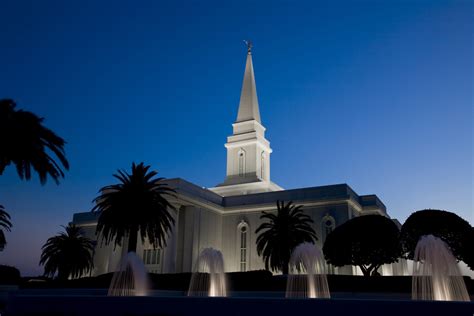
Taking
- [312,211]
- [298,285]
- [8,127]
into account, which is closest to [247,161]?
[312,211]

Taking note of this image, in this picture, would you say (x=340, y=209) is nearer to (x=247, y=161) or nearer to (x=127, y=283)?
(x=247, y=161)

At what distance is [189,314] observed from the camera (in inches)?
418

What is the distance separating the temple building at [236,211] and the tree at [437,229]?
877 centimetres

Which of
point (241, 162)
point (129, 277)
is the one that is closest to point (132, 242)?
point (129, 277)

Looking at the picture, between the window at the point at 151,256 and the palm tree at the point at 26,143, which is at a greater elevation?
the palm tree at the point at 26,143

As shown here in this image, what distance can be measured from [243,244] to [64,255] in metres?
17.1

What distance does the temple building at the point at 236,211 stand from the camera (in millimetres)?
37281

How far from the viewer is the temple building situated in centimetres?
3728

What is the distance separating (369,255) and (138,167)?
56.4 feet

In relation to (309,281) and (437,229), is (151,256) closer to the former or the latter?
(309,281)

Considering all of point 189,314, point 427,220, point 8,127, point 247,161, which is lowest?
point 189,314

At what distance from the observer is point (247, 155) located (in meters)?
48.1

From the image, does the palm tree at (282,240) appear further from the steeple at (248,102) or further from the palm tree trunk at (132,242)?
the steeple at (248,102)

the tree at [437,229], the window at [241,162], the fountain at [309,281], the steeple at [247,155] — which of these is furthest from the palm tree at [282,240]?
the window at [241,162]
